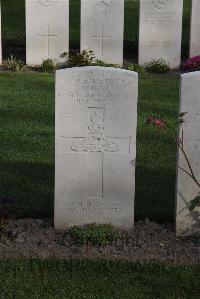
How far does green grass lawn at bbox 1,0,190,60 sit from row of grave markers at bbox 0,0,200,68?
77cm

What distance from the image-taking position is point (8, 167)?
26.1ft

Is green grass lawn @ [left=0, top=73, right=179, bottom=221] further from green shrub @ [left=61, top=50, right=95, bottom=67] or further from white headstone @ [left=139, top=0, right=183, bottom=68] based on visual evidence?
white headstone @ [left=139, top=0, right=183, bottom=68]

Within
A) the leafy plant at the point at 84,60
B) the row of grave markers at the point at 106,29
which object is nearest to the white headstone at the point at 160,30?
the row of grave markers at the point at 106,29

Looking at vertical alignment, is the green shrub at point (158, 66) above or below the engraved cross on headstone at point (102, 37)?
below

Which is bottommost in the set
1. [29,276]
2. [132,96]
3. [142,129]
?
[29,276]

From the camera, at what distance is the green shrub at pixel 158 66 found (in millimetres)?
13219

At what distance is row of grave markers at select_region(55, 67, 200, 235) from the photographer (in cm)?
601

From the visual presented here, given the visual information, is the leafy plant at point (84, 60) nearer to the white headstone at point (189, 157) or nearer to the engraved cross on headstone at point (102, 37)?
the engraved cross on headstone at point (102, 37)

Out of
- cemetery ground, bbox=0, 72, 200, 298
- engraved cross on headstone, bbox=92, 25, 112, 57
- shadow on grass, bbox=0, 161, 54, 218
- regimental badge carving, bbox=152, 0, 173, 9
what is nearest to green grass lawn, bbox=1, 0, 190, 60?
engraved cross on headstone, bbox=92, 25, 112, 57

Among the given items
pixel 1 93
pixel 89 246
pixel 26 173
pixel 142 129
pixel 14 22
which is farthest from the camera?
pixel 14 22

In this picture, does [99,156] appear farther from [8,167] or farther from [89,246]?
[8,167]

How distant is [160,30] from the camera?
13.3m

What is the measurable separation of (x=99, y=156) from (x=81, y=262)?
3.12 ft

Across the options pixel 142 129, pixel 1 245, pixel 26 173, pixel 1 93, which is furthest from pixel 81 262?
pixel 1 93
